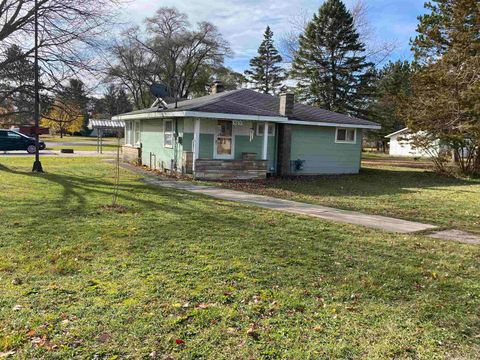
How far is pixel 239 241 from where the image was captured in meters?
5.95

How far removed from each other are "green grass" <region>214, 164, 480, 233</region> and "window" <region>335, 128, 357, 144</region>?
2.18 metres

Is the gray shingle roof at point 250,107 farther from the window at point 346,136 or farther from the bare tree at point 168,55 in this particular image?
the bare tree at point 168,55

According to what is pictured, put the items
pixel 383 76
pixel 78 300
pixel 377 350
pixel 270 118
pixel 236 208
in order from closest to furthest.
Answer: pixel 377 350 → pixel 78 300 → pixel 236 208 → pixel 270 118 → pixel 383 76

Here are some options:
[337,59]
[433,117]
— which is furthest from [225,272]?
[337,59]

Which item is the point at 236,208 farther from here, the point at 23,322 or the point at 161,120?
the point at 161,120

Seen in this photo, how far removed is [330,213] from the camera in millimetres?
8711

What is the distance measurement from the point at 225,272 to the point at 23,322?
2067 mm

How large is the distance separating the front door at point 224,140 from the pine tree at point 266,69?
40844 millimetres

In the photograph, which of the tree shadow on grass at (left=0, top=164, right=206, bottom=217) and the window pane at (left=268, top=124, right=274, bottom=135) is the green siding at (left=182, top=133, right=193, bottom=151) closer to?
the tree shadow on grass at (left=0, top=164, right=206, bottom=217)

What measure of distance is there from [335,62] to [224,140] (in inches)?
999

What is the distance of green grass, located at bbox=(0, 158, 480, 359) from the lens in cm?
311

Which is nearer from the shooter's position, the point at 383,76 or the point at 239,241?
the point at 239,241

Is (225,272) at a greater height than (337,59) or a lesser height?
lesser

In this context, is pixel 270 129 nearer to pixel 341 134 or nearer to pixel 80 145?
pixel 341 134
